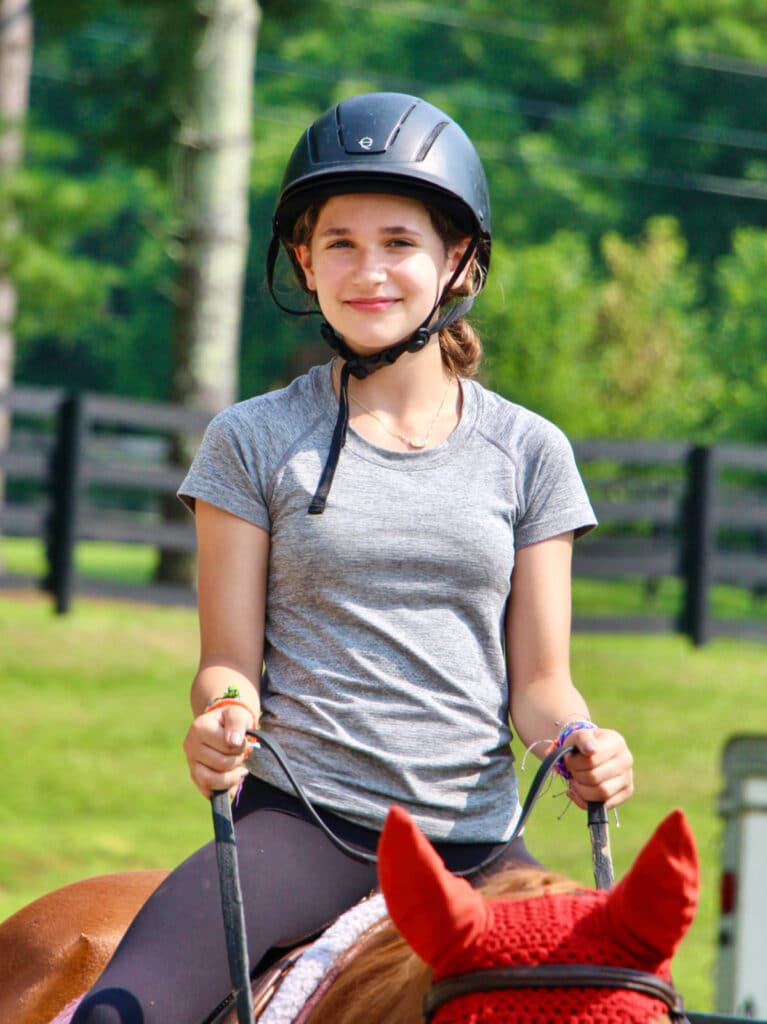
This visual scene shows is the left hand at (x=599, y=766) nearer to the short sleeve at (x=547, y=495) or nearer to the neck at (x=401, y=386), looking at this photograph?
the short sleeve at (x=547, y=495)

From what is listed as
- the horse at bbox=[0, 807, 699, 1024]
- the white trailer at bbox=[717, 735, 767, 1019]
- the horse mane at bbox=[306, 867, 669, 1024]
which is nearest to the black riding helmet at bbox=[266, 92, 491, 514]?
the horse mane at bbox=[306, 867, 669, 1024]

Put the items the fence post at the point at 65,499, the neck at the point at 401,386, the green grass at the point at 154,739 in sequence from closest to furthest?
the neck at the point at 401,386 → the green grass at the point at 154,739 → the fence post at the point at 65,499

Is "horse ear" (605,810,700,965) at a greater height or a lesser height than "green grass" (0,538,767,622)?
greater

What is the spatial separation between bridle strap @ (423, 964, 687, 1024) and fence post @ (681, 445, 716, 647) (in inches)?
430

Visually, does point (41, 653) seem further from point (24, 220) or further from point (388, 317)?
point (388, 317)

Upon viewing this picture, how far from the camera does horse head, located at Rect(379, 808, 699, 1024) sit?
136 centimetres

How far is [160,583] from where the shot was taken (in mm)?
12602

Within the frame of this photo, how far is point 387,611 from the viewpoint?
2.15m

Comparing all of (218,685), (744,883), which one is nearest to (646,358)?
(744,883)

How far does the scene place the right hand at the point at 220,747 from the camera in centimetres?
197

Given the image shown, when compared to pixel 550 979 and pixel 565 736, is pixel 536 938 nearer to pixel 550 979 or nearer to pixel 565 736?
pixel 550 979

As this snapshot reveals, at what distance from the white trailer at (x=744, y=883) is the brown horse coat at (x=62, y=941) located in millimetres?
1952

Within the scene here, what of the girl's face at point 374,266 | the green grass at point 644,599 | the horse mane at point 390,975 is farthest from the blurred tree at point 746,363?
the horse mane at point 390,975

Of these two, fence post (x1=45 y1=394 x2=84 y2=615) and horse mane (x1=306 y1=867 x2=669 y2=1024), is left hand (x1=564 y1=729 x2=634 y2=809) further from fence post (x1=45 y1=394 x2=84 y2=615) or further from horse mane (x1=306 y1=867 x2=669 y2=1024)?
fence post (x1=45 y1=394 x2=84 y2=615)
